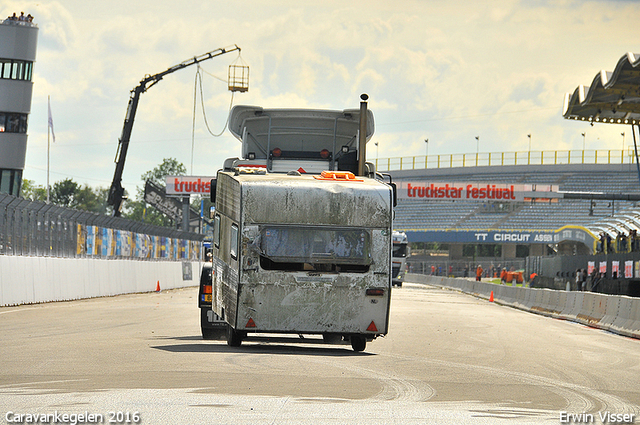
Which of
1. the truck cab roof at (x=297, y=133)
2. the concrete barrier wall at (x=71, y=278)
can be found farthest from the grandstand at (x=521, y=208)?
the truck cab roof at (x=297, y=133)

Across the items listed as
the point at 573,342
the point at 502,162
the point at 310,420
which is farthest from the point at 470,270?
the point at 310,420

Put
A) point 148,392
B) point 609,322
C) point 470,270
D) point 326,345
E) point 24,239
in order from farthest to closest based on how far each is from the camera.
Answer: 1. point 470,270
2. point 24,239
3. point 609,322
4. point 326,345
5. point 148,392

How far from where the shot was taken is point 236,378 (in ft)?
36.5

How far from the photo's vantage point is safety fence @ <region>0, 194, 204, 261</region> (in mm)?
26938

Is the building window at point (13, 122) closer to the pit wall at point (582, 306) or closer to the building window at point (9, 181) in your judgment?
the building window at point (9, 181)

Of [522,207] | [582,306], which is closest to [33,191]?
[522,207]

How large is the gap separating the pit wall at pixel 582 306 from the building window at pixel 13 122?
3576 centimetres

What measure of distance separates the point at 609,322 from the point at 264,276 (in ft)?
44.3

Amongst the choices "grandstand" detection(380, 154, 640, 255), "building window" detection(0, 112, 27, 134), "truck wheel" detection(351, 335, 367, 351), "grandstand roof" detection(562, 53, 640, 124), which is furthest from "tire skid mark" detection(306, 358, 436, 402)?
"grandstand" detection(380, 154, 640, 255)

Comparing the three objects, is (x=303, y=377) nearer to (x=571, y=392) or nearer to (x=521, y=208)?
(x=571, y=392)

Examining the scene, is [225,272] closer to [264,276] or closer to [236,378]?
[264,276]

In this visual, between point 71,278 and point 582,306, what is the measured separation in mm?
15933

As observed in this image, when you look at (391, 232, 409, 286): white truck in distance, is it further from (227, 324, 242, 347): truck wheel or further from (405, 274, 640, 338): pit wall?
(227, 324, 242, 347): truck wheel

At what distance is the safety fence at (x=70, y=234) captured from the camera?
26.9m
